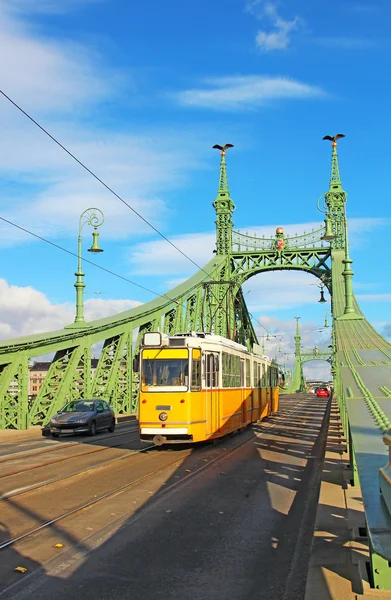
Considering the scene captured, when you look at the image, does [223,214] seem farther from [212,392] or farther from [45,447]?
[212,392]

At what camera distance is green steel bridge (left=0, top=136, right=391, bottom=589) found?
5.18 m

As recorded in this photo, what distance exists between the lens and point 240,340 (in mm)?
Result: 62031

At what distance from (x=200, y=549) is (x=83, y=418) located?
15534 millimetres

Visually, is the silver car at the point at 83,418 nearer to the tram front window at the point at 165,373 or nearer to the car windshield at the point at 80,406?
the car windshield at the point at 80,406

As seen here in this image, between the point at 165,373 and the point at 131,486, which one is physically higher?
the point at 165,373

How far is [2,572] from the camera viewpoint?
20.6ft

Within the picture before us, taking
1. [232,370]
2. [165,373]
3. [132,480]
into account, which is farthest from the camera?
[232,370]

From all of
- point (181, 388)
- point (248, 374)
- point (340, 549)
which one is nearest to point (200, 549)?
point (340, 549)

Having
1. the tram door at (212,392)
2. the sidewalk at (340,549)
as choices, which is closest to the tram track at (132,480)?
the tram door at (212,392)

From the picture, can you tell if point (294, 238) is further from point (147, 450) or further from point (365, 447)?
point (365, 447)

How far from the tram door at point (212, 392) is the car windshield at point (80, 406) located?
7.16 m

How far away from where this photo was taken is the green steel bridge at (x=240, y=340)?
17.0ft

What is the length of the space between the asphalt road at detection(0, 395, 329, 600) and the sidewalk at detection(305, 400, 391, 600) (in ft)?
0.85

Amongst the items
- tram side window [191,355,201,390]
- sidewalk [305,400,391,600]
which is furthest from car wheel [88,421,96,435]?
sidewalk [305,400,391,600]
